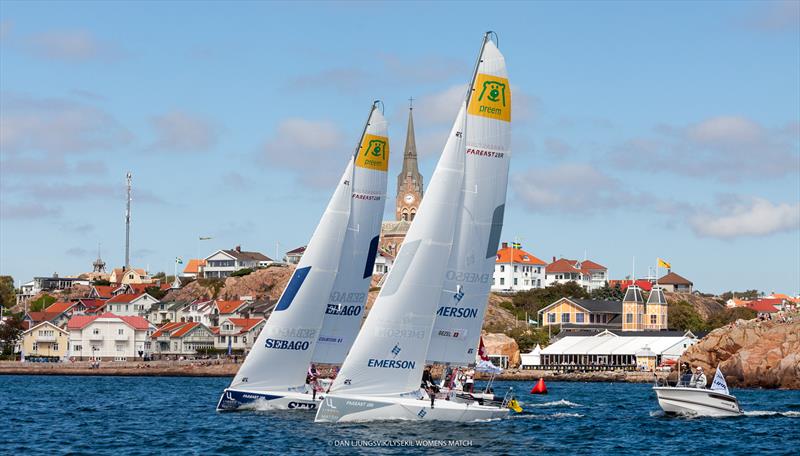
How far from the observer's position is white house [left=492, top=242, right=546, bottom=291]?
7530 inches

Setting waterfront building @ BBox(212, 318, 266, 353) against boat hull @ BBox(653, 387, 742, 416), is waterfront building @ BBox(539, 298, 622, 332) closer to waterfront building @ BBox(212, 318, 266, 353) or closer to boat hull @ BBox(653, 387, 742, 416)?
waterfront building @ BBox(212, 318, 266, 353)

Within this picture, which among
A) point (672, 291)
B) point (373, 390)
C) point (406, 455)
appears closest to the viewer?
point (406, 455)

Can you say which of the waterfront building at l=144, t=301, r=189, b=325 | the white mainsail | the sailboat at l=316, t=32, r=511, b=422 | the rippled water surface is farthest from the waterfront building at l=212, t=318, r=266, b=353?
the sailboat at l=316, t=32, r=511, b=422

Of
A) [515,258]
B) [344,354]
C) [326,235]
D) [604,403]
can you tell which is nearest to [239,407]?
[344,354]

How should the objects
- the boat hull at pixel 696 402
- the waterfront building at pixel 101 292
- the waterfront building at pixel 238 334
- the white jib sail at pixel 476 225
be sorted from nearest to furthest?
the white jib sail at pixel 476 225, the boat hull at pixel 696 402, the waterfront building at pixel 238 334, the waterfront building at pixel 101 292

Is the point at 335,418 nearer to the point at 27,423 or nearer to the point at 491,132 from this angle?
the point at 491,132

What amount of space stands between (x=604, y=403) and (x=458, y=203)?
31.3 m

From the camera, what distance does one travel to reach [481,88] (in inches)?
1492

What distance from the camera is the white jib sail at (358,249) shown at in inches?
1842

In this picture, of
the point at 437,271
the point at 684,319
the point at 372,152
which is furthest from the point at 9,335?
the point at 437,271

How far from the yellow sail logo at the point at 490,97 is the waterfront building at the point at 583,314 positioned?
375 feet

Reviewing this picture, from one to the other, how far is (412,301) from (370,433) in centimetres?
447

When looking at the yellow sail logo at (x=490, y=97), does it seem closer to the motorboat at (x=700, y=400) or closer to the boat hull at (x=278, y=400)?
the boat hull at (x=278, y=400)

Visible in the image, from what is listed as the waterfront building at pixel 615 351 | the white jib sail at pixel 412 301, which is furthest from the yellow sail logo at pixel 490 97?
the waterfront building at pixel 615 351
